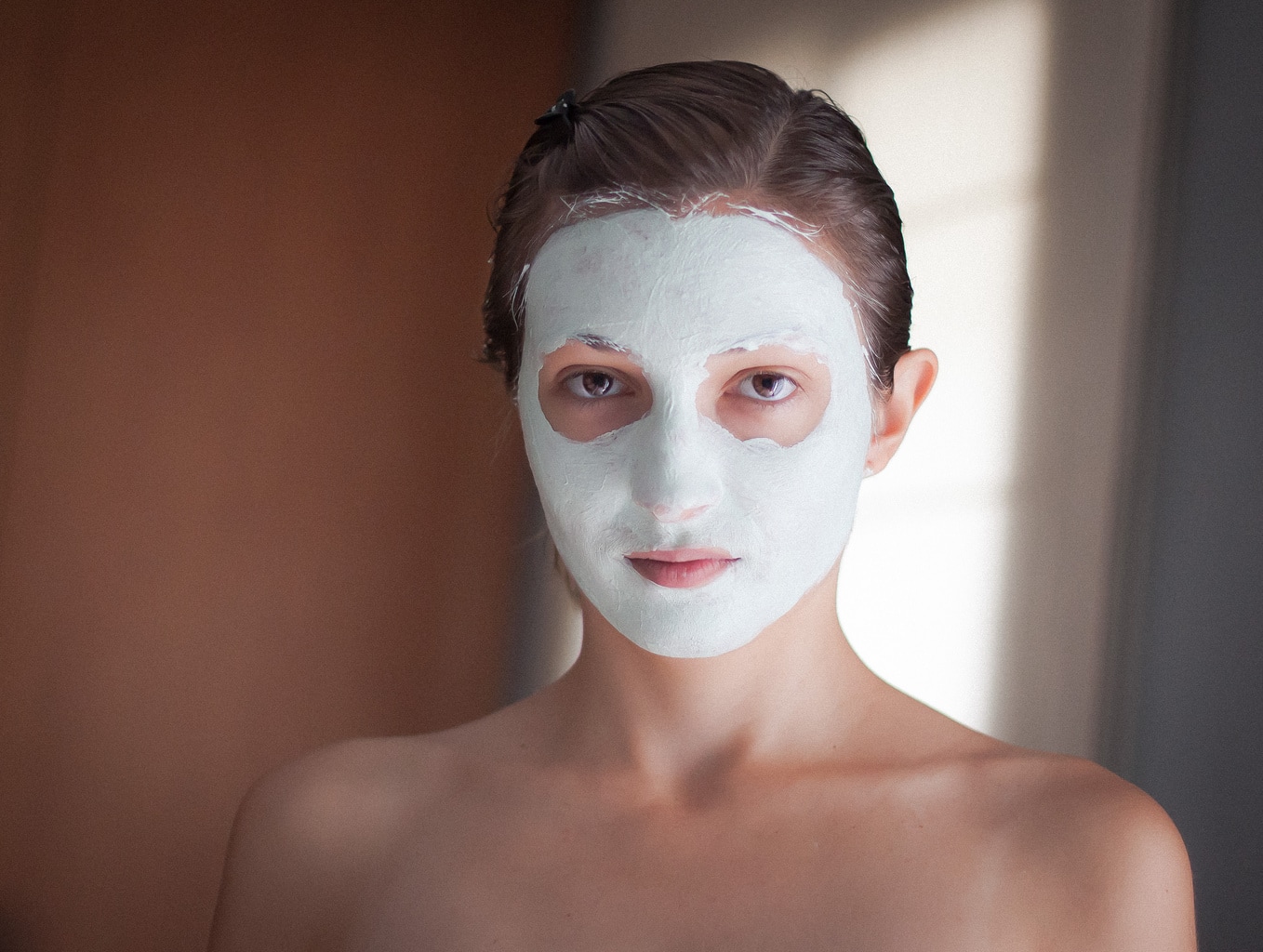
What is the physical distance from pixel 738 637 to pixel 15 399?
83 centimetres

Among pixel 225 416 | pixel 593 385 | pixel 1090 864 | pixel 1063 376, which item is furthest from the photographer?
pixel 225 416

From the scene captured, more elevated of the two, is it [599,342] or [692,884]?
[599,342]

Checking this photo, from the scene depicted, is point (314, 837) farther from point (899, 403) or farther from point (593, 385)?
point (899, 403)

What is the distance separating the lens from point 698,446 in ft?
2.88

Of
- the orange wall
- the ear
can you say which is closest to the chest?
the ear

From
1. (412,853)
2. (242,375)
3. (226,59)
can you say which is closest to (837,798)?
(412,853)

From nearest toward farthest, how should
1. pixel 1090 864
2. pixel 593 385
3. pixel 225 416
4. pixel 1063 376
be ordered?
pixel 1090 864 → pixel 593 385 → pixel 1063 376 → pixel 225 416

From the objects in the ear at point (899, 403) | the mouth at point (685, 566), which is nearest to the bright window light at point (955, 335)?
the ear at point (899, 403)

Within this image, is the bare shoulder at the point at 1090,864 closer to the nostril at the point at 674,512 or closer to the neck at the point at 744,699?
the neck at the point at 744,699

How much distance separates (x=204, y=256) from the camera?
138 centimetres

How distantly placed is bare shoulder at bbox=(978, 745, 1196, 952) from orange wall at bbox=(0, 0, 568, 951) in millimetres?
620

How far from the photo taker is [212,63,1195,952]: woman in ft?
2.84

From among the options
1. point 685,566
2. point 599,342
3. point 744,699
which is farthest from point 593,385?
point 744,699

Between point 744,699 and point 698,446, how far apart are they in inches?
8.9
